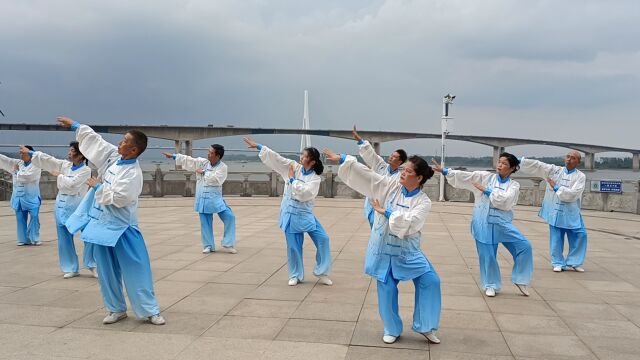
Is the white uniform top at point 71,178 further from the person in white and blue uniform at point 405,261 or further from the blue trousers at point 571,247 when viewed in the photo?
the blue trousers at point 571,247

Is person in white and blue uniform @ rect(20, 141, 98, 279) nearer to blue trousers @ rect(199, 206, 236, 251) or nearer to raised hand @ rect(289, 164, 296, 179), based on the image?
blue trousers @ rect(199, 206, 236, 251)

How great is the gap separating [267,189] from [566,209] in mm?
16425

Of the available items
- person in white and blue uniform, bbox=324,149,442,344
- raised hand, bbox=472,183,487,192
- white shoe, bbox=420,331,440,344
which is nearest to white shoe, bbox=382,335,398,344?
person in white and blue uniform, bbox=324,149,442,344

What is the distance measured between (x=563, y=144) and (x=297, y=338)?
39692 mm

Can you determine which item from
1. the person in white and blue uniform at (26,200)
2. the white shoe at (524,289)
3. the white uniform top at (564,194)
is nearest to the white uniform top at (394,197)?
the white shoe at (524,289)

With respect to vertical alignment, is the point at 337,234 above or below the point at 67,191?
below

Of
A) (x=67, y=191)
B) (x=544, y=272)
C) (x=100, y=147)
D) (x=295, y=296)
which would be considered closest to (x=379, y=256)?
(x=295, y=296)

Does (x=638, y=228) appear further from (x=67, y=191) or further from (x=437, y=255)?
(x=67, y=191)

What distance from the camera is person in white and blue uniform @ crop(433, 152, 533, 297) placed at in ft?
21.7

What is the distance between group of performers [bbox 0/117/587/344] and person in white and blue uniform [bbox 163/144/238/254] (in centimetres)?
2

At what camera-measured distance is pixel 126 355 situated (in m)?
4.36

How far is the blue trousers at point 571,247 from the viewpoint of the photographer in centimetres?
835

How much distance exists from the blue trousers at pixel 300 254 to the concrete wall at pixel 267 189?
15540 mm

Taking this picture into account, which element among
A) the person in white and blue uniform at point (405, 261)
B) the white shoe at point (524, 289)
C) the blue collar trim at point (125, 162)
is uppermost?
the blue collar trim at point (125, 162)
